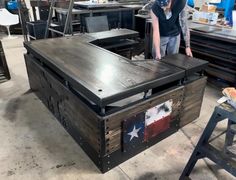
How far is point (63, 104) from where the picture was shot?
1.97 m

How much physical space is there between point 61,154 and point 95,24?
7.87ft

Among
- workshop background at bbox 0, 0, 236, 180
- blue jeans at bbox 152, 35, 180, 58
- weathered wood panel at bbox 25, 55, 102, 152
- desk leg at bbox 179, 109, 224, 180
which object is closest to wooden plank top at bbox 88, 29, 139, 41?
workshop background at bbox 0, 0, 236, 180

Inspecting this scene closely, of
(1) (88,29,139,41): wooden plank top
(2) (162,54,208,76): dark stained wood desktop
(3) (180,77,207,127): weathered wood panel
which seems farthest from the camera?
(1) (88,29,139,41): wooden plank top

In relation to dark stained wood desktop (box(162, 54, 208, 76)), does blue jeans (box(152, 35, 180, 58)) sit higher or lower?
higher

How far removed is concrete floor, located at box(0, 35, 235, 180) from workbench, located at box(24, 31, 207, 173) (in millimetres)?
74

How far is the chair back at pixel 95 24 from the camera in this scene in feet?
11.6

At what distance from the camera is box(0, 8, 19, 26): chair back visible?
541 cm

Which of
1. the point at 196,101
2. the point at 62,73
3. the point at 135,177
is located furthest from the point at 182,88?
the point at 62,73

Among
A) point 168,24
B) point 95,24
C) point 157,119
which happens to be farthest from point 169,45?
point 95,24

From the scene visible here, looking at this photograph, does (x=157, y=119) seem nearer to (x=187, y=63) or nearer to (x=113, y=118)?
(x=113, y=118)

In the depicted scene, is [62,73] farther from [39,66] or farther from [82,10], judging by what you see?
[82,10]

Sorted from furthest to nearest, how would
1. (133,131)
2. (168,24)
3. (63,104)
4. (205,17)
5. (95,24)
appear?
(95,24), (205,17), (168,24), (63,104), (133,131)

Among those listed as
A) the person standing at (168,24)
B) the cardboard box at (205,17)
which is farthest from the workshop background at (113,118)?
the cardboard box at (205,17)

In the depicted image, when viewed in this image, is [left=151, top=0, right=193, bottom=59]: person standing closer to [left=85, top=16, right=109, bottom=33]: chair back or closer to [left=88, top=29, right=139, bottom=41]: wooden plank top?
[left=88, top=29, right=139, bottom=41]: wooden plank top
